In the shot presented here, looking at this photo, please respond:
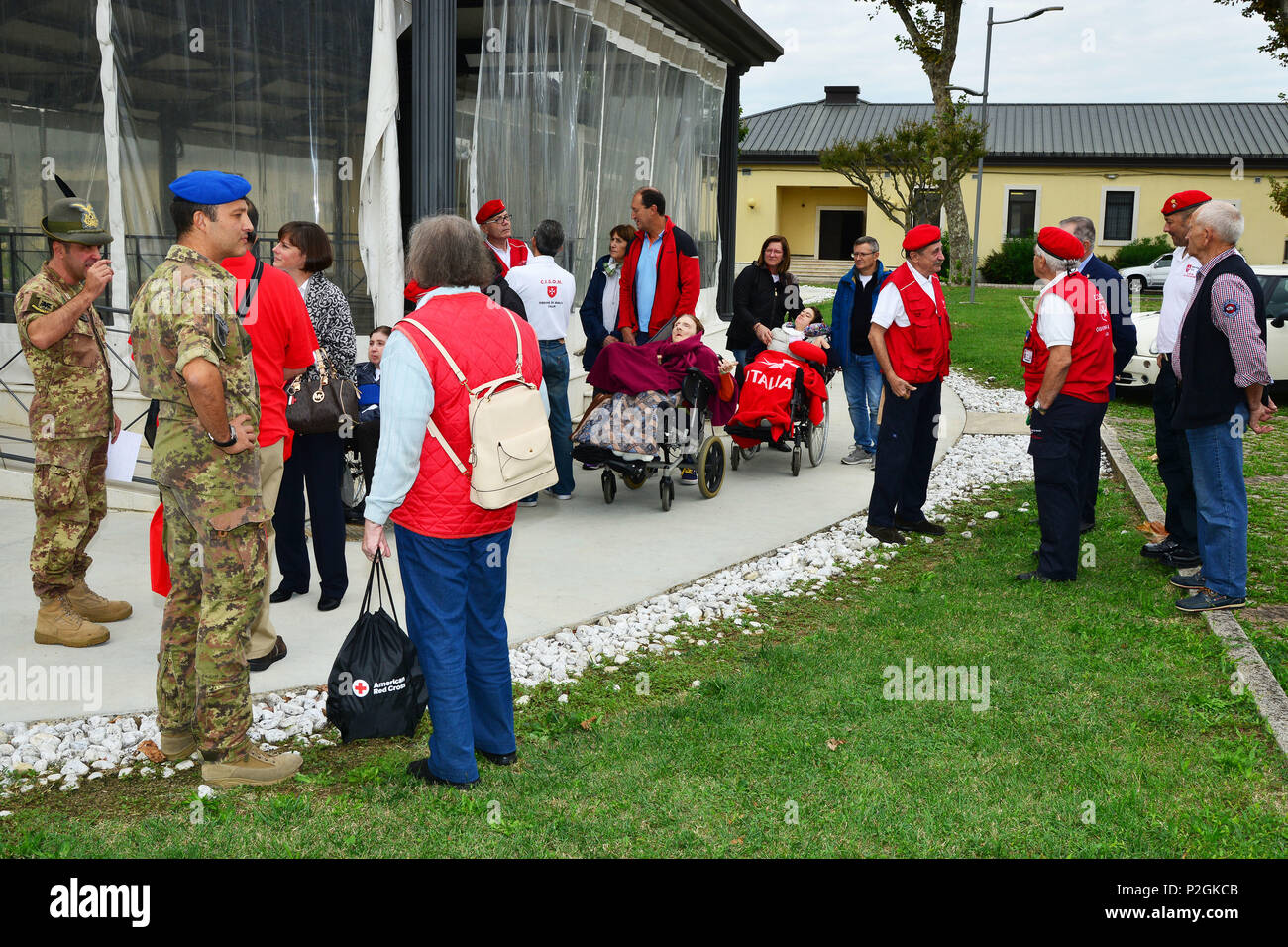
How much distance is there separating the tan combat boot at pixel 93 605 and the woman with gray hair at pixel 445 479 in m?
2.52

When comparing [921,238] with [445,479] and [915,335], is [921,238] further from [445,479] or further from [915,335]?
[445,479]

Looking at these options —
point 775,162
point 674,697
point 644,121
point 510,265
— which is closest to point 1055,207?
point 775,162

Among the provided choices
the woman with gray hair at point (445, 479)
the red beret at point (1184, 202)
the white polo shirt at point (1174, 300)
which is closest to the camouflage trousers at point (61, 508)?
the woman with gray hair at point (445, 479)

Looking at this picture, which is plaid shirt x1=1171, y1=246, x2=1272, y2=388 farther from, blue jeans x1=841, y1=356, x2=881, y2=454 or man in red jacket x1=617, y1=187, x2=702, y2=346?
blue jeans x1=841, y1=356, x2=881, y2=454

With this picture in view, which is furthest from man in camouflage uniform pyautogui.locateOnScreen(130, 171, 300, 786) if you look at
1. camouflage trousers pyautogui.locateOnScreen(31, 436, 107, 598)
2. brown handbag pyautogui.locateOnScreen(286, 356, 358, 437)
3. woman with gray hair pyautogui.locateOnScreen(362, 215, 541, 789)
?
camouflage trousers pyautogui.locateOnScreen(31, 436, 107, 598)

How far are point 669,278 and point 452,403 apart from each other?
518 centimetres

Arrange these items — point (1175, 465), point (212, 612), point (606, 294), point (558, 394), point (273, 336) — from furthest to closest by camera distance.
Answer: point (606, 294) → point (558, 394) → point (1175, 465) → point (273, 336) → point (212, 612)

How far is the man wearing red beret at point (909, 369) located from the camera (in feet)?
25.1

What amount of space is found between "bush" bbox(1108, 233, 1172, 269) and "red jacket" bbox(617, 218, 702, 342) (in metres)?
36.0

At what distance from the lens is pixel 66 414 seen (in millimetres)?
5598

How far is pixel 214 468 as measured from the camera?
13.6 ft

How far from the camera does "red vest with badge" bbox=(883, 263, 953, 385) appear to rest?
7.66m

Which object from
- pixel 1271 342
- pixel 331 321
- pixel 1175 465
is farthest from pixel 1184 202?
pixel 1271 342
